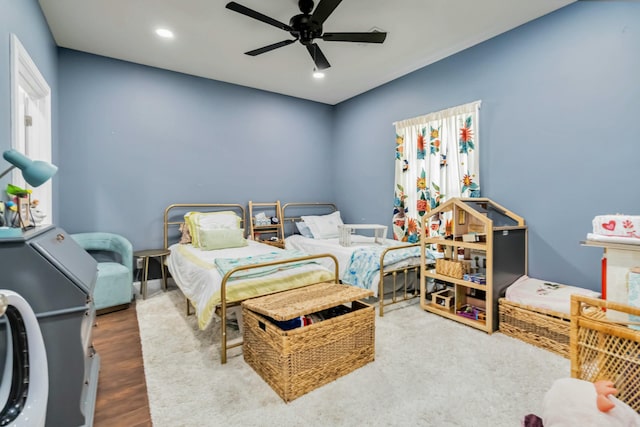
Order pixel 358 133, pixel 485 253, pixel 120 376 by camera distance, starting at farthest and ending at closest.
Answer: pixel 358 133 < pixel 485 253 < pixel 120 376

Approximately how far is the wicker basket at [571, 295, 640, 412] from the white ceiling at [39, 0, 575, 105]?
8.77 ft

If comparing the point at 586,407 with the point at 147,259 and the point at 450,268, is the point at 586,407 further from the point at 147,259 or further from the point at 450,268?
the point at 147,259

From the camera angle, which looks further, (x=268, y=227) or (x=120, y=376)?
(x=268, y=227)

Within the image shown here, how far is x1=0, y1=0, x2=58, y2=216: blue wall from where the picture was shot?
1833 mm

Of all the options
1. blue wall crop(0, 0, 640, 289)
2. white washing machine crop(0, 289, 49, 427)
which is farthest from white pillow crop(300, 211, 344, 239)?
white washing machine crop(0, 289, 49, 427)

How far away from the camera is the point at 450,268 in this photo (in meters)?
3.10

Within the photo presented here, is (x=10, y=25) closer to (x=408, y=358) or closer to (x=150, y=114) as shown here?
(x=150, y=114)

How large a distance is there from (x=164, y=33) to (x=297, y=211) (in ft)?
10.0

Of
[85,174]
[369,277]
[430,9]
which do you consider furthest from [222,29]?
[369,277]

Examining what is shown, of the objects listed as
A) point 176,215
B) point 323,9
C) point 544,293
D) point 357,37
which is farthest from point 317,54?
point 544,293

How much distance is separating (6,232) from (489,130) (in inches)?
153

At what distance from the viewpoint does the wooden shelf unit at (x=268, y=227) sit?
4.65 m

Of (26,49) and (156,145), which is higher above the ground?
(26,49)

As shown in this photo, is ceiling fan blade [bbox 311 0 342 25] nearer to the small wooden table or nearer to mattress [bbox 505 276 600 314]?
mattress [bbox 505 276 600 314]
